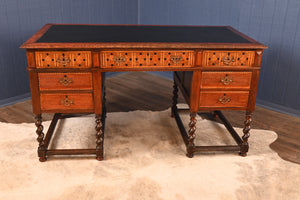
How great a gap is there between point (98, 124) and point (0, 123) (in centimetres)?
118

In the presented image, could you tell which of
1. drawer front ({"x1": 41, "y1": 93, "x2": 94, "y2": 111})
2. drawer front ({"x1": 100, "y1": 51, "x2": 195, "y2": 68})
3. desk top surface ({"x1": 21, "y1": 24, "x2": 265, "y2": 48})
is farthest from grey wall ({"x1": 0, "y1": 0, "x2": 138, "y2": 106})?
drawer front ({"x1": 100, "y1": 51, "x2": 195, "y2": 68})

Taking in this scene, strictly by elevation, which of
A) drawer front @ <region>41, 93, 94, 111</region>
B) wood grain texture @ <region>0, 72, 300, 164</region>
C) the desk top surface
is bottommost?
wood grain texture @ <region>0, 72, 300, 164</region>

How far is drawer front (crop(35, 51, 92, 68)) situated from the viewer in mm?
2213

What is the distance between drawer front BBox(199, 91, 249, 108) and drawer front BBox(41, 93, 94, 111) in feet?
2.71

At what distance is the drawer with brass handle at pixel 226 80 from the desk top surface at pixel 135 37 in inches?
8.2

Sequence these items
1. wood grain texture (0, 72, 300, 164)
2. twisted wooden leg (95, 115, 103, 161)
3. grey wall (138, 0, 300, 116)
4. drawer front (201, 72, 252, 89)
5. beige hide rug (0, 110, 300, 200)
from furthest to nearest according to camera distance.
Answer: grey wall (138, 0, 300, 116) < wood grain texture (0, 72, 300, 164) < twisted wooden leg (95, 115, 103, 161) < drawer front (201, 72, 252, 89) < beige hide rug (0, 110, 300, 200)

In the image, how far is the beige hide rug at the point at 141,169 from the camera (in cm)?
217

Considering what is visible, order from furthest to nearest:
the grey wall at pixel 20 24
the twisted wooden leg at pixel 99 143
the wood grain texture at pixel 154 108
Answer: the grey wall at pixel 20 24, the wood grain texture at pixel 154 108, the twisted wooden leg at pixel 99 143

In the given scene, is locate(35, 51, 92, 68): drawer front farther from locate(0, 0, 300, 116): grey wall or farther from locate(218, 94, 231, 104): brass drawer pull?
locate(0, 0, 300, 116): grey wall

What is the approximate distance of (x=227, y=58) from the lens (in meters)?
2.34

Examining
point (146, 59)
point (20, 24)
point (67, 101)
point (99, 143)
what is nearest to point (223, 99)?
point (146, 59)

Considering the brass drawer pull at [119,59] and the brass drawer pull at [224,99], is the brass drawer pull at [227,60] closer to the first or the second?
the brass drawer pull at [224,99]

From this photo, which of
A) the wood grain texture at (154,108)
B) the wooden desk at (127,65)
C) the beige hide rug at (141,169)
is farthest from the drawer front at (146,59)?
the wood grain texture at (154,108)

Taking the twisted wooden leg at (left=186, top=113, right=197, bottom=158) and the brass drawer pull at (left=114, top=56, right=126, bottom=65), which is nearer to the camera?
the brass drawer pull at (left=114, top=56, right=126, bottom=65)
